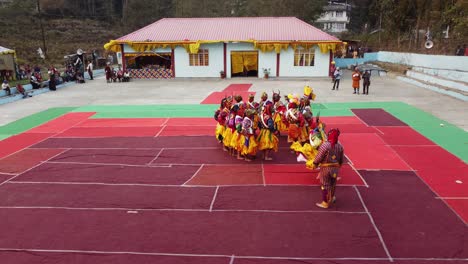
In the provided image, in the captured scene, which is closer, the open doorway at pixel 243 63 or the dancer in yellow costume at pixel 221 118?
the dancer in yellow costume at pixel 221 118

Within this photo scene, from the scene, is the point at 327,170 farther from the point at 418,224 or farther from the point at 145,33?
the point at 145,33

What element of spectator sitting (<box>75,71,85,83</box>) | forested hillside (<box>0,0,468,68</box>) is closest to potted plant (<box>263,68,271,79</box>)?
spectator sitting (<box>75,71,85,83</box>)

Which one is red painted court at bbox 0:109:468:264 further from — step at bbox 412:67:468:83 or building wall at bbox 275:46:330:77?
building wall at bbox 275:46:330:77

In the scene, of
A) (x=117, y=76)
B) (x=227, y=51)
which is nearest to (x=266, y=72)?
(x=227, y=51)

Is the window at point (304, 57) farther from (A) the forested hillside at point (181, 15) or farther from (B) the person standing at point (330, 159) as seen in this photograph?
(B) the person standing at point (330, 159)

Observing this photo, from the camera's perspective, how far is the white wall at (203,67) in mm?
32094

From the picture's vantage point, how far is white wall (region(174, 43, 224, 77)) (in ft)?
105

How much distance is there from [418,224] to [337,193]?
74.0 inches

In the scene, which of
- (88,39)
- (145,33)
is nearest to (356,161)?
(145,33)

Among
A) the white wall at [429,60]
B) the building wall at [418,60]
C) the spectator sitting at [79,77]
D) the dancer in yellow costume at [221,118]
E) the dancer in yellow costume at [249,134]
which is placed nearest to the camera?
the dancer in yellow costume at [249,134]

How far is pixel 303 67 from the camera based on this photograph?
31.8 meters

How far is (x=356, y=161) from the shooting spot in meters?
11.2

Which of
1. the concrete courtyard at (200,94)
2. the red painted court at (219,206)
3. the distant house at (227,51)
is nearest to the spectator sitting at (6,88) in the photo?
the concrete courtyard at (200,94)

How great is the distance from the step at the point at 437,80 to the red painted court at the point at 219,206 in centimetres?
1099
